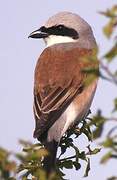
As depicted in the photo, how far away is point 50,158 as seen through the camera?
129 inches

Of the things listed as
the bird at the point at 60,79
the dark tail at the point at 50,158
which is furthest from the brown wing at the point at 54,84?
the dark tail at the point at 50,158

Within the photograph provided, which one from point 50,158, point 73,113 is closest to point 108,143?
point 50,158

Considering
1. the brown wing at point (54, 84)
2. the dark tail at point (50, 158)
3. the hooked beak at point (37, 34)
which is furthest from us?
the hooked beak at point (37, 34)

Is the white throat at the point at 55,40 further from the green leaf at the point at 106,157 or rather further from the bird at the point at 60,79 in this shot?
the green leaf at the point at 106,157

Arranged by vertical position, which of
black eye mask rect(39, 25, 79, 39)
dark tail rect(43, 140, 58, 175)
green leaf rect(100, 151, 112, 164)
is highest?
black eye mask rect(39, 25, 79, 39)

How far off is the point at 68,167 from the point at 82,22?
9.63 feet

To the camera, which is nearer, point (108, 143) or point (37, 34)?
point (108, 143)

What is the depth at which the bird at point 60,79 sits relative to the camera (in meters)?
4.30

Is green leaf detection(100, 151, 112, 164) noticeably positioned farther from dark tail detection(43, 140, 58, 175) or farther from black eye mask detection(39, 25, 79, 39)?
black eye mask detection(39, 25, 79, 39)

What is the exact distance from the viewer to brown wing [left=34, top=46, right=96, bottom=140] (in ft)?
14.5

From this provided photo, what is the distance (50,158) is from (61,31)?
275cm

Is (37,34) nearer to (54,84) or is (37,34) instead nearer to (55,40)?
(55,40)

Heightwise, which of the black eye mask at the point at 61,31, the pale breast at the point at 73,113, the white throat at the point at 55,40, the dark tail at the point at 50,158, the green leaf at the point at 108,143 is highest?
the black eye mask at the point at 61,31

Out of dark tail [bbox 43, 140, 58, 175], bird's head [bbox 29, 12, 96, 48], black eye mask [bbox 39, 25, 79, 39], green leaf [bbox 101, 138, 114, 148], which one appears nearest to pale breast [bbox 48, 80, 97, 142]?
dark tail [bbox 43, 140, 58, 175]
